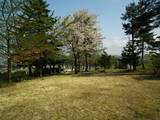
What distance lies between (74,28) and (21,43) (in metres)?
12.2

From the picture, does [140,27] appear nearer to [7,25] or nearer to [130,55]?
[130,55]

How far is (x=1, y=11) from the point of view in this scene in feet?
30.5

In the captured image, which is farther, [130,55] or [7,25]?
[130,55]

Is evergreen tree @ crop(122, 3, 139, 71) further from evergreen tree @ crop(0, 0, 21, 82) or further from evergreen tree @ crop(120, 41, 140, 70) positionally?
evergreen tree @ crop(0, 0, 21, 82)

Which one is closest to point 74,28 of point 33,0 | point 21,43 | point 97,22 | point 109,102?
point 97,22

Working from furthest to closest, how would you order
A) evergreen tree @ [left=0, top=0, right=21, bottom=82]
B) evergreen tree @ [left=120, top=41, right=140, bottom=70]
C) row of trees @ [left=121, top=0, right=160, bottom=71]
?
evergreen tree @ [left=120, top=41, right=140, bottom=70], row of trees @ [left=121, top=0, right=160, bottom=71], evergreen tree @ [left=0, top=0, right=21, bottom=82]

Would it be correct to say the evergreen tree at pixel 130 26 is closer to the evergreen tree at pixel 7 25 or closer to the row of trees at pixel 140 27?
the row of trees at pixel 140 27

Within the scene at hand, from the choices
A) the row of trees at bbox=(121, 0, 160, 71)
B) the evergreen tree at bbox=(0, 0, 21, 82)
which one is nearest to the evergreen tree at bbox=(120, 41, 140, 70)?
the row of trees at bbox=(121, 0, 160, 71)

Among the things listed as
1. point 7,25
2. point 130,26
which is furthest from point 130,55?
point 7,25

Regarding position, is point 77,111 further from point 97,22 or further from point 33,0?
point 97,22

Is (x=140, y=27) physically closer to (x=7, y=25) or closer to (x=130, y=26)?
(x=130, y=26)

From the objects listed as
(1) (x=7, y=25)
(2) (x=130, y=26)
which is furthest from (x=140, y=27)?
(1) (x=7, y=25)

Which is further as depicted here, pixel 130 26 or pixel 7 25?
pixel 130 26

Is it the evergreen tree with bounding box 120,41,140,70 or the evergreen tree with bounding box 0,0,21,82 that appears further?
the evergreen tree with bounding box 120,41,140,70
